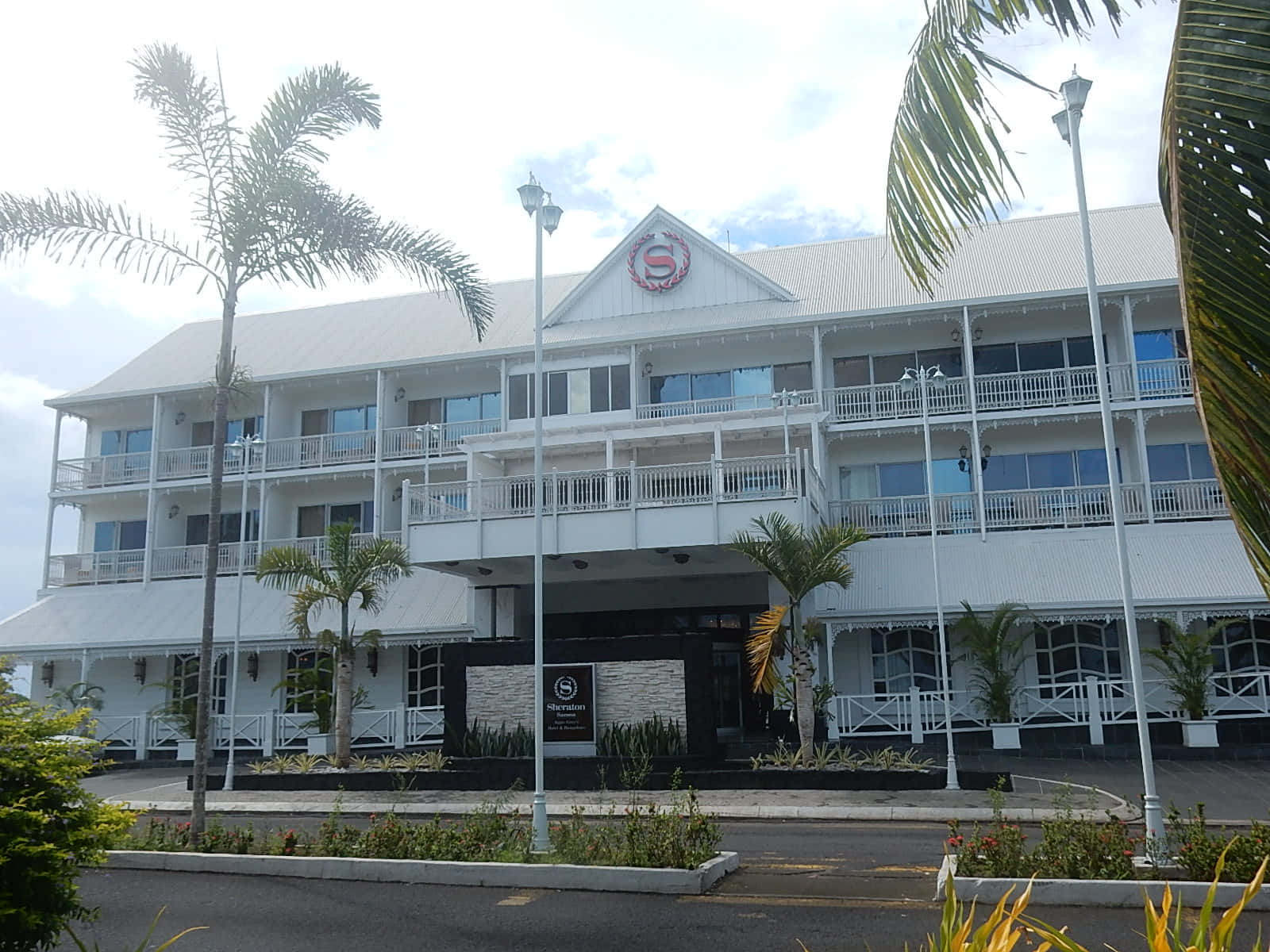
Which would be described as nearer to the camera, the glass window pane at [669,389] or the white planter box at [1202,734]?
the white planter box at [1202,734]

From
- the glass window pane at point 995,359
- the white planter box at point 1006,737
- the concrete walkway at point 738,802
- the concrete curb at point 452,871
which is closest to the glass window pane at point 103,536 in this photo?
the concrete walkway at point 738,802

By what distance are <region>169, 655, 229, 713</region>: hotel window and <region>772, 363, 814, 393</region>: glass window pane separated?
17.2 meters

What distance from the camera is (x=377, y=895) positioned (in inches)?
416

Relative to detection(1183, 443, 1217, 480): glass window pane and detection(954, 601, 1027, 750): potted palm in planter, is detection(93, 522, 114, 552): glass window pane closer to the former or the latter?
detection(954, 601, 1027, 750): potted palm in planter

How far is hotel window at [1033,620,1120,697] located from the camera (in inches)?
1018

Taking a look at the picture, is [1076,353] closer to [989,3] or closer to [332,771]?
[332,771]

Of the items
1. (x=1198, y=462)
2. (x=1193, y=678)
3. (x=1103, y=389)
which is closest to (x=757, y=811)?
(x=1103, y=389)

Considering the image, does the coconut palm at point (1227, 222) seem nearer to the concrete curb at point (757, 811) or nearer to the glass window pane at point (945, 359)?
the concrete curb at point (757, 811)

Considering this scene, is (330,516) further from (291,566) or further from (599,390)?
(291,566)

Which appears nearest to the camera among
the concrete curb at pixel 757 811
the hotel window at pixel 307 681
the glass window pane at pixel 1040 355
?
the concrete curb at pixel 757 811

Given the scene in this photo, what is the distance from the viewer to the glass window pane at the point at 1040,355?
94.4 feet

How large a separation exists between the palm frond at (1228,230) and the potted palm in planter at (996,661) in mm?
21213

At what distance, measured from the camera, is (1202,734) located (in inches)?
873

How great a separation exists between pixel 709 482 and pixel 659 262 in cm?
932
